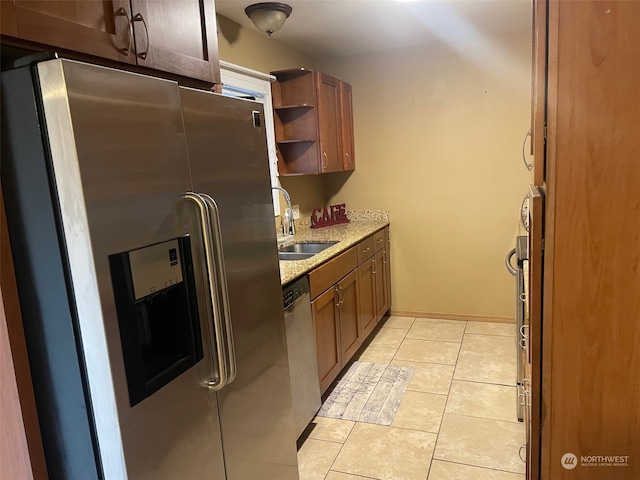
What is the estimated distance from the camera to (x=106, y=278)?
3.32ft

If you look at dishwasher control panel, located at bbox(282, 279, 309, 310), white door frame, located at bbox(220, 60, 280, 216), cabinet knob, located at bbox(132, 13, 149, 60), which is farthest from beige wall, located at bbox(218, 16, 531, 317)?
cabinet knob, located at bbox(132, 13, 149, 60)

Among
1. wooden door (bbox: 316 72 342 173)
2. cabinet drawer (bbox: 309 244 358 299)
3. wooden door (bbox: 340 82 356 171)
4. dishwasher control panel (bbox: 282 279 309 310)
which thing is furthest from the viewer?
wooden door (bbox: 340 82 356 171)

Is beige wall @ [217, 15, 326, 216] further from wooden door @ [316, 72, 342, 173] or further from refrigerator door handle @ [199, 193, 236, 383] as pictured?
refrigerator door handle @ [199, 193, 236, 383]

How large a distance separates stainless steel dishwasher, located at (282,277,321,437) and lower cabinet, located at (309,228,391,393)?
0.39ft

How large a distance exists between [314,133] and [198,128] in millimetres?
2192

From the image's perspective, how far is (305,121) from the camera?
3.45 meters

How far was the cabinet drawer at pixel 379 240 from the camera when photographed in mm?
3711

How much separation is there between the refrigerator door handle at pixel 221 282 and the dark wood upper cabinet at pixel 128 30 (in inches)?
17.0

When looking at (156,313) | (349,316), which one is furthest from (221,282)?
(349,316)

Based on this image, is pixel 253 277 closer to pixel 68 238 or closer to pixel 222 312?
pixel 222 312

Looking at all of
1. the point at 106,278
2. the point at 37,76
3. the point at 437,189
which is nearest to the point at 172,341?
the point at 106,278

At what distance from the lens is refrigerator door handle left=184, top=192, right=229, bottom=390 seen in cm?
126

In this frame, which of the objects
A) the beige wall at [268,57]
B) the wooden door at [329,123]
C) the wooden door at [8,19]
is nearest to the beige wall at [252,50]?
the beige wall at [268,57]

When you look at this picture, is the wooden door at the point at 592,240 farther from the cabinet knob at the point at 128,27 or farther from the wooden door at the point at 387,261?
the wooden door at the point at 387,261
